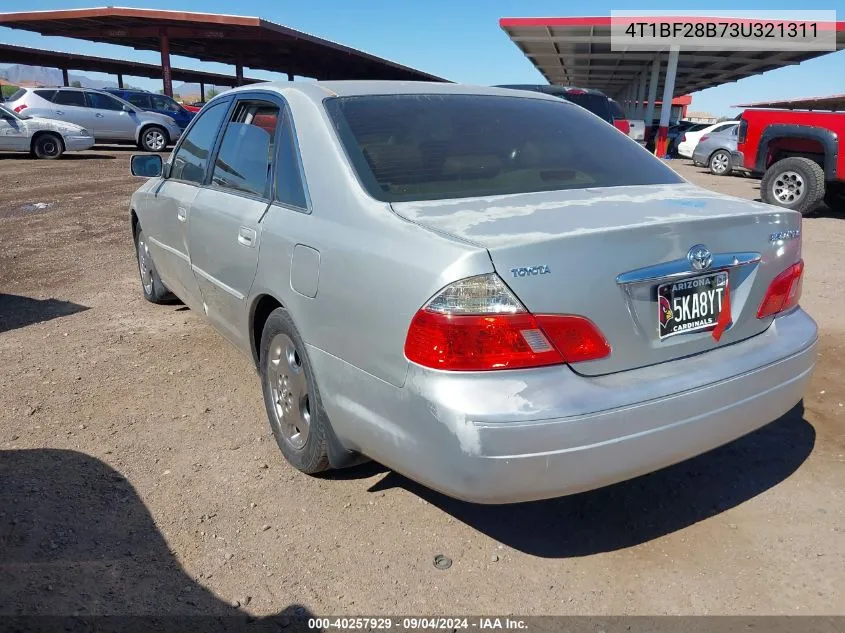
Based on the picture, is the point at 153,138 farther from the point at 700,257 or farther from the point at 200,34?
the point at 700,257

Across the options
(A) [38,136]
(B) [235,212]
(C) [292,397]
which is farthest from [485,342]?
(A) [38,136]

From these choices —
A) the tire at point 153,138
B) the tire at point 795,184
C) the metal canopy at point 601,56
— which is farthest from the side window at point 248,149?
the metal canopy at point 601,56

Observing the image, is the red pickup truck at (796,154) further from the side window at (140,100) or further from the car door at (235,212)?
the side window at (140,100)

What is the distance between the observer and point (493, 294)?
201 centimetres

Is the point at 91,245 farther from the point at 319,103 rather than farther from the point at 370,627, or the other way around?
the point at 370,627

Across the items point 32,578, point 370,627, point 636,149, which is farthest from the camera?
point 636,149

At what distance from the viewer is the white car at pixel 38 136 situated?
16.1 metres

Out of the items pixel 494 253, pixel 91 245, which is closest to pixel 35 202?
pixel 91 245

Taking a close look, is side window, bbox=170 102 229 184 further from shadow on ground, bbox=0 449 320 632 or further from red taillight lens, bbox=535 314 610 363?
red taillight lens, bbox=535 314 610 363

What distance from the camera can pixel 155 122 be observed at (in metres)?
19.5

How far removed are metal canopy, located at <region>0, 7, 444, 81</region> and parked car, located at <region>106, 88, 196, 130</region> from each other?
513cm

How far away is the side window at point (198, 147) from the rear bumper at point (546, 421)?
206 centimetres

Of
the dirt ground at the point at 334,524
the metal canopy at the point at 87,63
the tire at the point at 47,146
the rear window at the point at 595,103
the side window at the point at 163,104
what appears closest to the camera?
the dirt ground at the point at 334,524

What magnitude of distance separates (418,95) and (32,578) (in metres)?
2.44
